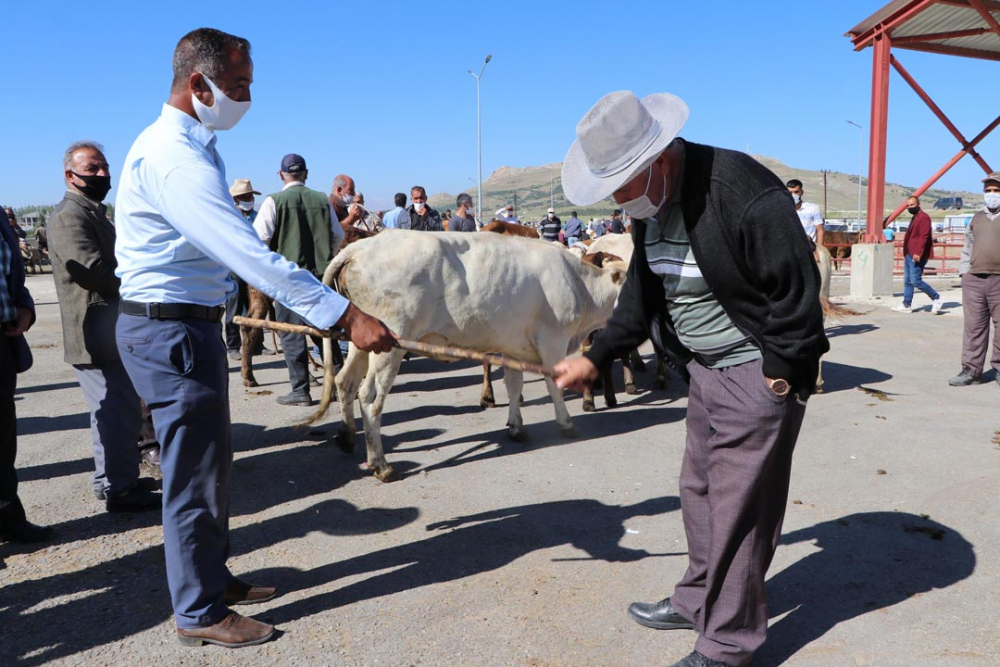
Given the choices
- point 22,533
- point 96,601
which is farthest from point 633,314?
point 22,533

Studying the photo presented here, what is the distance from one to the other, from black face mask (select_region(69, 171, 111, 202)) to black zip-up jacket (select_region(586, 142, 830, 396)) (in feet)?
11.9

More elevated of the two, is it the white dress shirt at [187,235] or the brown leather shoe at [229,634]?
the white dress shirt at [187,235]

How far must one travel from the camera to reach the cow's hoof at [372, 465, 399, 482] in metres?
5.30

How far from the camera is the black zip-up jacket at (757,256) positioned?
2.58m

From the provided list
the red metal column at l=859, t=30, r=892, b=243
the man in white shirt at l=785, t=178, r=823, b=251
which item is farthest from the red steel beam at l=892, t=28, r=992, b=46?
the man in white shirt at l=785, t=178, r=823, b=251

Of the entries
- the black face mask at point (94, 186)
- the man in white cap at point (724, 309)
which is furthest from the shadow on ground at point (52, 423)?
the man in white cap at point (724, 309)

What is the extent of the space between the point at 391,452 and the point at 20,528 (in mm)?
2575

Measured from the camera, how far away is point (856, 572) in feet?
12.5

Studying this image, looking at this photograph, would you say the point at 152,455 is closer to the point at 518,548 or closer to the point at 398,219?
the point at 518,548

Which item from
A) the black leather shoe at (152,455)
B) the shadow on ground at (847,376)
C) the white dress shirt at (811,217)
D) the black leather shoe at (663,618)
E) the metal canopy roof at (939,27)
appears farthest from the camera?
the metal canopy roof at (939,27)

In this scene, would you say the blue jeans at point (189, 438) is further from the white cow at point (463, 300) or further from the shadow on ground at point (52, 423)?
the shadow on ground at point (52, 423)

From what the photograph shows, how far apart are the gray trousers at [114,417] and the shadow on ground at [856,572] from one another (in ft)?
12.4

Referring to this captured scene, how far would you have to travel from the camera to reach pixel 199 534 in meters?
3.09

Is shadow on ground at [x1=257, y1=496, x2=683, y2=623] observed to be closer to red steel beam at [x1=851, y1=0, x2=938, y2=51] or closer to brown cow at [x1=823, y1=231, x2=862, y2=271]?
red steel beam at [x1=851, y1=0, x2=938, y2=51]
